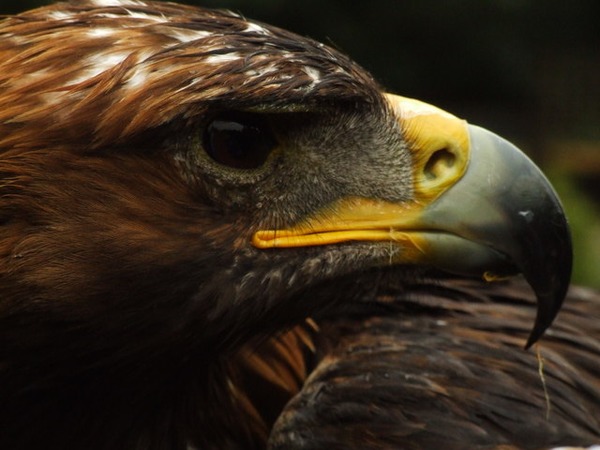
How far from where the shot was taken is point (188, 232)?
2561 millimetres

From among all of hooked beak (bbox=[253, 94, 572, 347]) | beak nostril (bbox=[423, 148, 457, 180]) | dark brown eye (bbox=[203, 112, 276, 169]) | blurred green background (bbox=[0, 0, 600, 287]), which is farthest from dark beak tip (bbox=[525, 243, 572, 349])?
blurred green background (bbox=[0, 0, 600, 287])

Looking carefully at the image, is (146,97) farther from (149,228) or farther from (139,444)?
(139,444)

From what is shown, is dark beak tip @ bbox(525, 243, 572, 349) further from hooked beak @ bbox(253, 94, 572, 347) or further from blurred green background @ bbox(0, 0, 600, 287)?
blurred green background @ bbox(0, 0, 600, 287)

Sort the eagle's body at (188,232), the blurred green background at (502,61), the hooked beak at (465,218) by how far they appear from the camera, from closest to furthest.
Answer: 1. the eagle's body at (188,232)
2. the hooked beak at (465,218)
3. the blurred green background at (502,61)

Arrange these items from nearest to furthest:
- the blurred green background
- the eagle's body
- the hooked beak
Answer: the eagle's body
the hooked beak
the blurred green background

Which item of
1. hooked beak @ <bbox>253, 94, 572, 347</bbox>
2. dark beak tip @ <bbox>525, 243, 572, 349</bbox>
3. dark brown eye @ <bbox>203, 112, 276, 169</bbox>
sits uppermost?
dark brown eye @ <bbox>203, 112, 276, 169</bbox>

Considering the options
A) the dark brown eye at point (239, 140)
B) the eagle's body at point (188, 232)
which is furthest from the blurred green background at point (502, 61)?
the dark brown eye at point (239, 140)

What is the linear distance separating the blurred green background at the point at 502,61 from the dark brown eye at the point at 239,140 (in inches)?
169

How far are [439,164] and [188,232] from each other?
1.92 ft

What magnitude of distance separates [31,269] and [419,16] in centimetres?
623

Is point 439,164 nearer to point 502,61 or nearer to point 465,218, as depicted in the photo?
point 465,218

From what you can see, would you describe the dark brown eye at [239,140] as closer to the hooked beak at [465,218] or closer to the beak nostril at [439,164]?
the hooked beak at [465,218]

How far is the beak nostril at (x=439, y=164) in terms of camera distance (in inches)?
106

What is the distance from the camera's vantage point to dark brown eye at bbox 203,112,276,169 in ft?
8.28
